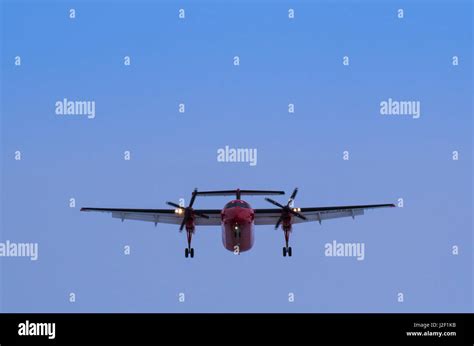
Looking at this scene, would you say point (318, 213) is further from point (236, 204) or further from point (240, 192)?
point (236, 204)

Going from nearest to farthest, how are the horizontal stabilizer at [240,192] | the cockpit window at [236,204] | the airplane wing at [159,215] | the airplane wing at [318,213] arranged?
1. the cockpit window at [236,204]
2. the airplane wing at [159,215]
3. the airplane wing at [318,213]
4. the horizontal stabilizer at [240,192]

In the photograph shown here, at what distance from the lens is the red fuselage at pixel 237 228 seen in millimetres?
47031

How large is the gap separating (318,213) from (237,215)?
10753mm

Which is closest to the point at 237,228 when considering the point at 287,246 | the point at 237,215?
the point at 237,215

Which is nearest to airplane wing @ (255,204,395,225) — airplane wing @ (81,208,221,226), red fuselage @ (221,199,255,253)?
airplane wing @ (81,208,221,226)

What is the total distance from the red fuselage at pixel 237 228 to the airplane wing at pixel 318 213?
635 cm

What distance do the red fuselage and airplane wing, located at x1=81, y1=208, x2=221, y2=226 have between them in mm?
5144

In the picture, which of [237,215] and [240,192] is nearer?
[237,215]

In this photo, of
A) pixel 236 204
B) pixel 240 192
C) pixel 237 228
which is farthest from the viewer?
pixel 240 192

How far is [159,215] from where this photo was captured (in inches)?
2223

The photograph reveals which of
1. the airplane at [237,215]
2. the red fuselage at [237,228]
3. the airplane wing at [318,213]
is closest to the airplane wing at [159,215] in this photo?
the airplane at [237,215]

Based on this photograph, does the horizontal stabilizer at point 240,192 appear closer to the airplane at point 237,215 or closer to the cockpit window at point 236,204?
the airplane at point 237,215
